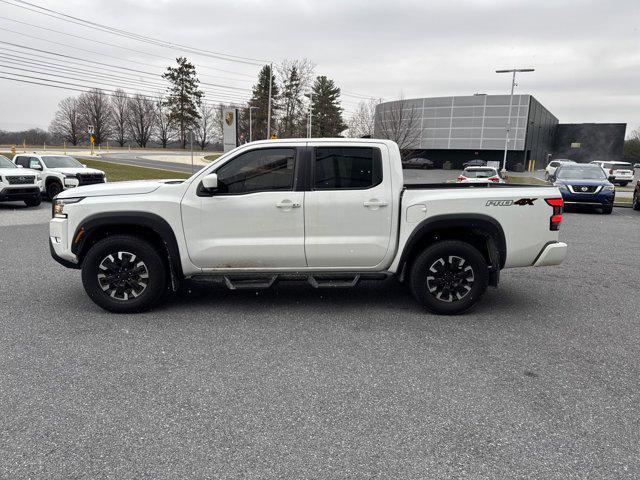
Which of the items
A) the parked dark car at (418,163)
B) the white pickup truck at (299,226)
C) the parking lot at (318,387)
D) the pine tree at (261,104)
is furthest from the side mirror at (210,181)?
the pine tree at (261,104)

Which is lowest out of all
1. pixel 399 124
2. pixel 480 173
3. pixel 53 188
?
pixel 53 188

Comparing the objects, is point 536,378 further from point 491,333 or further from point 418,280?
point 418,280

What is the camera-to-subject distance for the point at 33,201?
15672 mm

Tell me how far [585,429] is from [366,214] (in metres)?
2.75

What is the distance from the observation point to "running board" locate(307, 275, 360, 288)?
17.1 feet

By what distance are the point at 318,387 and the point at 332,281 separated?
1.78 meters

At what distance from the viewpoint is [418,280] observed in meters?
5.19

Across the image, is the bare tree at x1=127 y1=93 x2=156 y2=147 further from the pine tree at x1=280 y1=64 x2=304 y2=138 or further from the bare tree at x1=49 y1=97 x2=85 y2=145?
the pine tree at x1=280 y1=64 x2=304 y2=138

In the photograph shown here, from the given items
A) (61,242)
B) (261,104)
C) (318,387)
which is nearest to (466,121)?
(261,104)

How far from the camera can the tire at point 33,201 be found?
15464 mm

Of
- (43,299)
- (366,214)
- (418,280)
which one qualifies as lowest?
(43,299)

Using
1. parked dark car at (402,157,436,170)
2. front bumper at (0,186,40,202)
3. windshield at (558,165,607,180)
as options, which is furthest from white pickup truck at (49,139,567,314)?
parked dark car at (402,157,436,170)

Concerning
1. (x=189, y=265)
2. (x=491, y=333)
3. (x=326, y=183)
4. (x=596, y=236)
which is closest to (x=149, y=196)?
(x=189, y=265)

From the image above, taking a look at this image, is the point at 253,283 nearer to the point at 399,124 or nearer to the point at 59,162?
the point at 59,162
